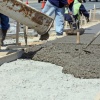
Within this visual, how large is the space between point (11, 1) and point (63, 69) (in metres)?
1.82

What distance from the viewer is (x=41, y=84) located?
6.75 metres

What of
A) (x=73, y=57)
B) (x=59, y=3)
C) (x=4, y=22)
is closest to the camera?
(x=73, y=57)

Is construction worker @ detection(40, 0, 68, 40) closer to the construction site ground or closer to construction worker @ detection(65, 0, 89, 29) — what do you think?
construction worker @ detection(65, 0, 89, 29)

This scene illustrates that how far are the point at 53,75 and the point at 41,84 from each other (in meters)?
0.68

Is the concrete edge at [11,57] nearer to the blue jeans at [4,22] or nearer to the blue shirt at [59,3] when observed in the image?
the blue jeans at [4,22]

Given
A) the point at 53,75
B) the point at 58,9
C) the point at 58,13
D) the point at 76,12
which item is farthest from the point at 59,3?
the point at 53,75

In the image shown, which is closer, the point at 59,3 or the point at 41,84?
the point at 41,84

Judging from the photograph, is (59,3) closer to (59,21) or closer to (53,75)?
(59,21)

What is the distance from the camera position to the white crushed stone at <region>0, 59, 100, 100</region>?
606 centimetres

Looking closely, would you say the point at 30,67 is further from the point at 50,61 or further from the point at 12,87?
the point at 12,87

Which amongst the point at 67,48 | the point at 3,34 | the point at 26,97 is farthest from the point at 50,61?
the point at 3,34

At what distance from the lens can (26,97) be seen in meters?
5.96

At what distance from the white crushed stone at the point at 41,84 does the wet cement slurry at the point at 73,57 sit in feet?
0.52

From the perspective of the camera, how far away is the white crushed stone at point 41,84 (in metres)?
6.06
